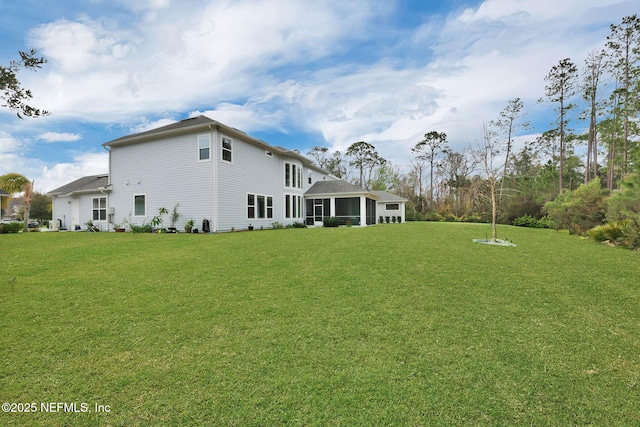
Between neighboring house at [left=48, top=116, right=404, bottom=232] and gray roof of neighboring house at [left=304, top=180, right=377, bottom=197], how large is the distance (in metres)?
2.42

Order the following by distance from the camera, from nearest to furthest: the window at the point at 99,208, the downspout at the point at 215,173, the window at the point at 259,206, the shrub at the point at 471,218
A: 1. the downspout at the point at 215,173
2. the window at the point at 259,206
3. the window at the point at 99,208
4. the shrub at the point at 471,218

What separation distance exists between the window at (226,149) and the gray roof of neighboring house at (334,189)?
8.93 meters

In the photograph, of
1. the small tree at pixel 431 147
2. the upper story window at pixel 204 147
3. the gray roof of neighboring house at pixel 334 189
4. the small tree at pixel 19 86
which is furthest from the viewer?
the small tree at pixel 431 147

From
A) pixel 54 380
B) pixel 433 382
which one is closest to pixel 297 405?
pixel 433 382

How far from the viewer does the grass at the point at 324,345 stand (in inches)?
88.0

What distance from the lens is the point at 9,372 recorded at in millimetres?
2658

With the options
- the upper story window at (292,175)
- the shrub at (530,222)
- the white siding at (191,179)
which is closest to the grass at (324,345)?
the white siding at (191,179)

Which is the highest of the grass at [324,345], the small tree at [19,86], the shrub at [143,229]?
the small tree at [19,86]

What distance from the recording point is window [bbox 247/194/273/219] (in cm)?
1695

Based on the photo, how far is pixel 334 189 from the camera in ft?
75.5

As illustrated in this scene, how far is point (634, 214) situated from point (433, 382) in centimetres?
1199

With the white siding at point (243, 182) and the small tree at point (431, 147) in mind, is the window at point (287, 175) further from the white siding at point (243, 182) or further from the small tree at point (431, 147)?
the small tree at point (431, 147)

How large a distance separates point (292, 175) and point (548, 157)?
100 feet

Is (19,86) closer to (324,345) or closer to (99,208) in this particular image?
(324,345)
